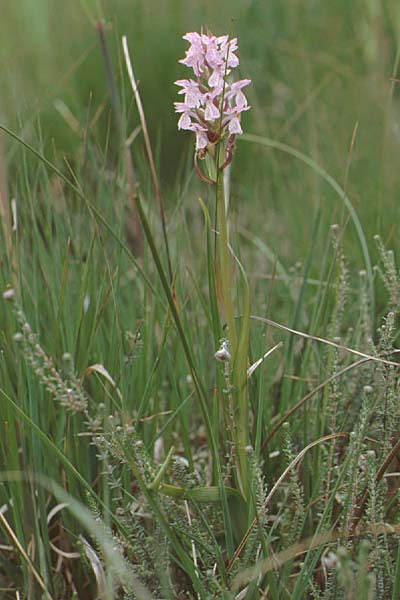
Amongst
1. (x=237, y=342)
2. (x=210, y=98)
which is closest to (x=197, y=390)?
(x=237, y=342)

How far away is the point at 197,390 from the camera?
734mm

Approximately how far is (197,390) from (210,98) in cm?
27

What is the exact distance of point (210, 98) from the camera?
718 millimetres

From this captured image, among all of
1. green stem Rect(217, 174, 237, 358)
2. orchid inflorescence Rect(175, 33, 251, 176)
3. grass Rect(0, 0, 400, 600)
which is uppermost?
orchid inflorescence Rect(175, 33, 251, 176)

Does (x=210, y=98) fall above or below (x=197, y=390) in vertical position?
above

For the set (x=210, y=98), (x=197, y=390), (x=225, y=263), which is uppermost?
(x=210, y=98)

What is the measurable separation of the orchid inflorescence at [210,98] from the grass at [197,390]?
62 millimetres

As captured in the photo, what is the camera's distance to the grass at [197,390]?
752 mm

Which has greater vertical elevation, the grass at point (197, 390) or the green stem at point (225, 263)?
the green stem at point (225, 263)

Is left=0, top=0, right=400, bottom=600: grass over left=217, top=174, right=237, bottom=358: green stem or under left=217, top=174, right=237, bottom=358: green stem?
under

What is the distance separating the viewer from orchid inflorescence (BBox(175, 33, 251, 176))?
2.36ft

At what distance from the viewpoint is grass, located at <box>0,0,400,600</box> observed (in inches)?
29.6

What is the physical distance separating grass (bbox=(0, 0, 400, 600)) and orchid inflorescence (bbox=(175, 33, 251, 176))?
0.20 feet

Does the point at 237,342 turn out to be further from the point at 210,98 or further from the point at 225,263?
the point at 210,98
